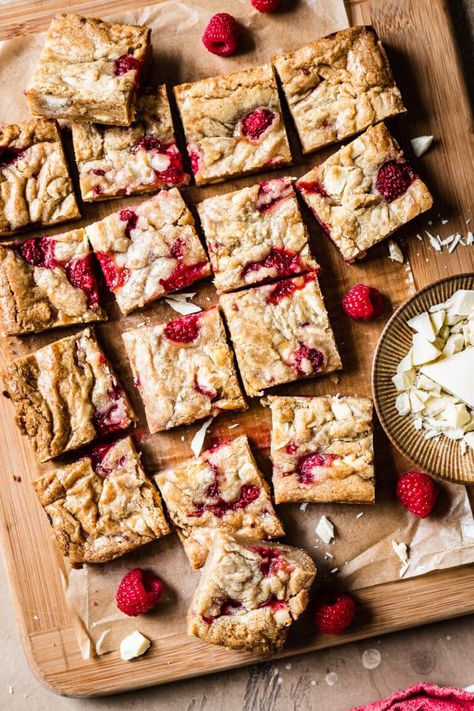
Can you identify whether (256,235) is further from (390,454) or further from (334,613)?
(334,613)

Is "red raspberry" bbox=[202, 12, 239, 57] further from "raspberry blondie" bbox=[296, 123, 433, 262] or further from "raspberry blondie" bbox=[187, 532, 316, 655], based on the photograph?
"raspberry blondie" bbox=[187, 532, 316, 655]

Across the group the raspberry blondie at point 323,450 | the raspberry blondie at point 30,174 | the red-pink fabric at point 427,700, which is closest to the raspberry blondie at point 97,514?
the raspberry blondie at point 323,450

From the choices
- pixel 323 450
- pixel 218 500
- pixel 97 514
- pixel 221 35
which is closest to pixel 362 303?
pixel 323 450

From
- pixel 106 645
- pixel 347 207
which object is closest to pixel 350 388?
pixel 347 207

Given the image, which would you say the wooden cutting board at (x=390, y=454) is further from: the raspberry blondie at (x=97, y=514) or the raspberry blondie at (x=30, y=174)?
the raspberry blondie at (x=30, y=174)

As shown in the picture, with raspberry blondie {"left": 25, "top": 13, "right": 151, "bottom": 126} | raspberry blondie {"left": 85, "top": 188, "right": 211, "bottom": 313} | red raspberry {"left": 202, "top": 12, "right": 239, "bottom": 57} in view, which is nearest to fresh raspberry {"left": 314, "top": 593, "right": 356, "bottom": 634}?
raspberry blondie {"left": 85, "top": 188, "right": 211, "bottom": 313}
